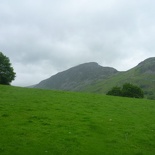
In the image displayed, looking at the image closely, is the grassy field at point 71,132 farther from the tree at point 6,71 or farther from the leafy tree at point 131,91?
the leafy tree at point 131,91

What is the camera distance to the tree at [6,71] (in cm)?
7899

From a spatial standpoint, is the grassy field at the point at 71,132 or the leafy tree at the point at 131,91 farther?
the leafy tree at the point at 131,91

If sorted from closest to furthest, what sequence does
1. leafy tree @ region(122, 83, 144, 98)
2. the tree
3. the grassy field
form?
the grassy field < the tree < leafy tree @ region(122, 83, 144, 98)

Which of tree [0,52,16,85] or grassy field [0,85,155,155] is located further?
tree [0,52,16,85]

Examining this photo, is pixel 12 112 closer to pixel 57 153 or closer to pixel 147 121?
pixel 57 153

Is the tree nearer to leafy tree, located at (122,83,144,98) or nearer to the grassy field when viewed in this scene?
leafy tree, located at (122,83,144,98)

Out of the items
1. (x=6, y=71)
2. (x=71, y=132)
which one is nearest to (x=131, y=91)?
(x=6, y=71)

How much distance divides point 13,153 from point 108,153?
6.30 m

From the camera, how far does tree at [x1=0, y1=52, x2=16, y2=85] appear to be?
79.0m

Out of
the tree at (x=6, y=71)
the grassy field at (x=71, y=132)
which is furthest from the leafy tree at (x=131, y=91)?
the grassy field at (x=71, y=132)

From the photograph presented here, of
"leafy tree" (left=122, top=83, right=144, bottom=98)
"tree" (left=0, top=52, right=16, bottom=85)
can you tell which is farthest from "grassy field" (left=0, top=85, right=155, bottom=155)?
"leafy tree" (left=122, top=83, right=144, bottom=98)

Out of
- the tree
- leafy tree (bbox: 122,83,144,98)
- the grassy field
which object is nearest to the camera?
the grassy field

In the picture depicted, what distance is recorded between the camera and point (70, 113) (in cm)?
2830

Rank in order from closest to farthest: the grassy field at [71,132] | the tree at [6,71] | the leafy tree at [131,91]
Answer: the grassy field at [71,132] → the tree at [6,71] → the leafy tree at [131,91]
